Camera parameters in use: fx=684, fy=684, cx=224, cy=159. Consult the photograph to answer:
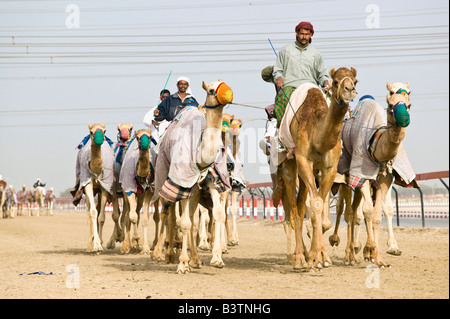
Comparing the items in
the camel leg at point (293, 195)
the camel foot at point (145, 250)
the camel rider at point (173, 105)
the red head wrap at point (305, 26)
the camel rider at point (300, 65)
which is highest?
the red head wrap at point (305, 26)

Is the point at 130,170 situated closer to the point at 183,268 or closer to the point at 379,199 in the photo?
the point at 183,268

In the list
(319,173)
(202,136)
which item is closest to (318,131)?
(319,173)

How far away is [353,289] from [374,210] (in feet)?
9.82

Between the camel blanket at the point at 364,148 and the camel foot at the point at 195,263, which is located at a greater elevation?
the camel blanket at the point at 364,148

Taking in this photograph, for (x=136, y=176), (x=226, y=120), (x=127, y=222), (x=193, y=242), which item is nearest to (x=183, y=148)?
(x=193, y=242)

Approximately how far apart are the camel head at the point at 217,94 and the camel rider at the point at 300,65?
136cm

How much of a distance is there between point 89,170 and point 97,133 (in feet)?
2.96

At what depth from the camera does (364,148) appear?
35.4 feet

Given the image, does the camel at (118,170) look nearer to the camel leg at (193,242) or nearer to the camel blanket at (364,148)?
the camel leg at (193,242)

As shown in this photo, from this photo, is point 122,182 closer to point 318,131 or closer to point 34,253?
point 34,253

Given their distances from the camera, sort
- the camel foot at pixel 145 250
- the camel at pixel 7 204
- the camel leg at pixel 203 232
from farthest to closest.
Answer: the camel at pixel 7 204
the camel leg at pixel 203 232
the camel foot at pixel 145 250

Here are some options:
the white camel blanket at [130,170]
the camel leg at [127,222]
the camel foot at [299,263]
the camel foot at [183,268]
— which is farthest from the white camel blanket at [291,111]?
the camel leg at [127,222]

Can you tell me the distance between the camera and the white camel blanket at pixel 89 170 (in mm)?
14133

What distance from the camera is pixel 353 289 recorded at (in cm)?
784
